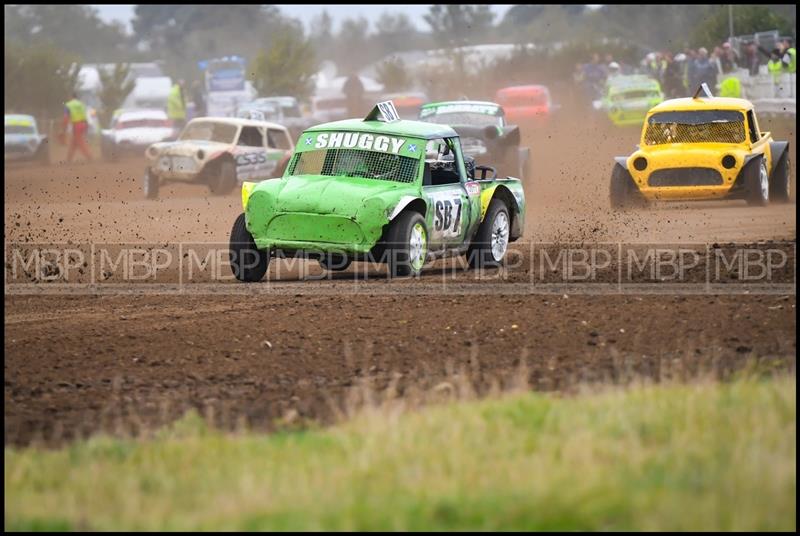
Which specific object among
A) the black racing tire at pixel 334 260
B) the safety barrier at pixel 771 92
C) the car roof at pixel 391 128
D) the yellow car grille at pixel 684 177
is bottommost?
the black racing tire at pixel 334 260

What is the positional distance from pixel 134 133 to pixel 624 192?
21930mm

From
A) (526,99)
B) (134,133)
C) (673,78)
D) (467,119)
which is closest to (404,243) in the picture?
(467,119)

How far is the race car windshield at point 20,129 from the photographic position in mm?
38219

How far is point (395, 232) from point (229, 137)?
42.1 ft

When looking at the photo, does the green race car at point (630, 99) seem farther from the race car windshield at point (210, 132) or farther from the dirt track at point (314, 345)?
the dirt track at point (314, 345)

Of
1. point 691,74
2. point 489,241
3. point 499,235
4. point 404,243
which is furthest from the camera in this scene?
point 691,74

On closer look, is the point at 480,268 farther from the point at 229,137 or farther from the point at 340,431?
the point at 229,137

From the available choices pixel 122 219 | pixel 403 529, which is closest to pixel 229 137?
pixel 122 219

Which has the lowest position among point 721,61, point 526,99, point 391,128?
point 391,128

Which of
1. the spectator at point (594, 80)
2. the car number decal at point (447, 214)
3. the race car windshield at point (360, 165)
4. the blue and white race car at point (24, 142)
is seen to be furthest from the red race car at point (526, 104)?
the race car windshield at point (360, 165)

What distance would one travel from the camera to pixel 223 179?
24.5 meters

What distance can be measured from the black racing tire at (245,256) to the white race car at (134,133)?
25628mm

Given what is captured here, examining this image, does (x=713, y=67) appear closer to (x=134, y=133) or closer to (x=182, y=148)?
(x=134, y=133)

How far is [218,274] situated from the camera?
14484mm
